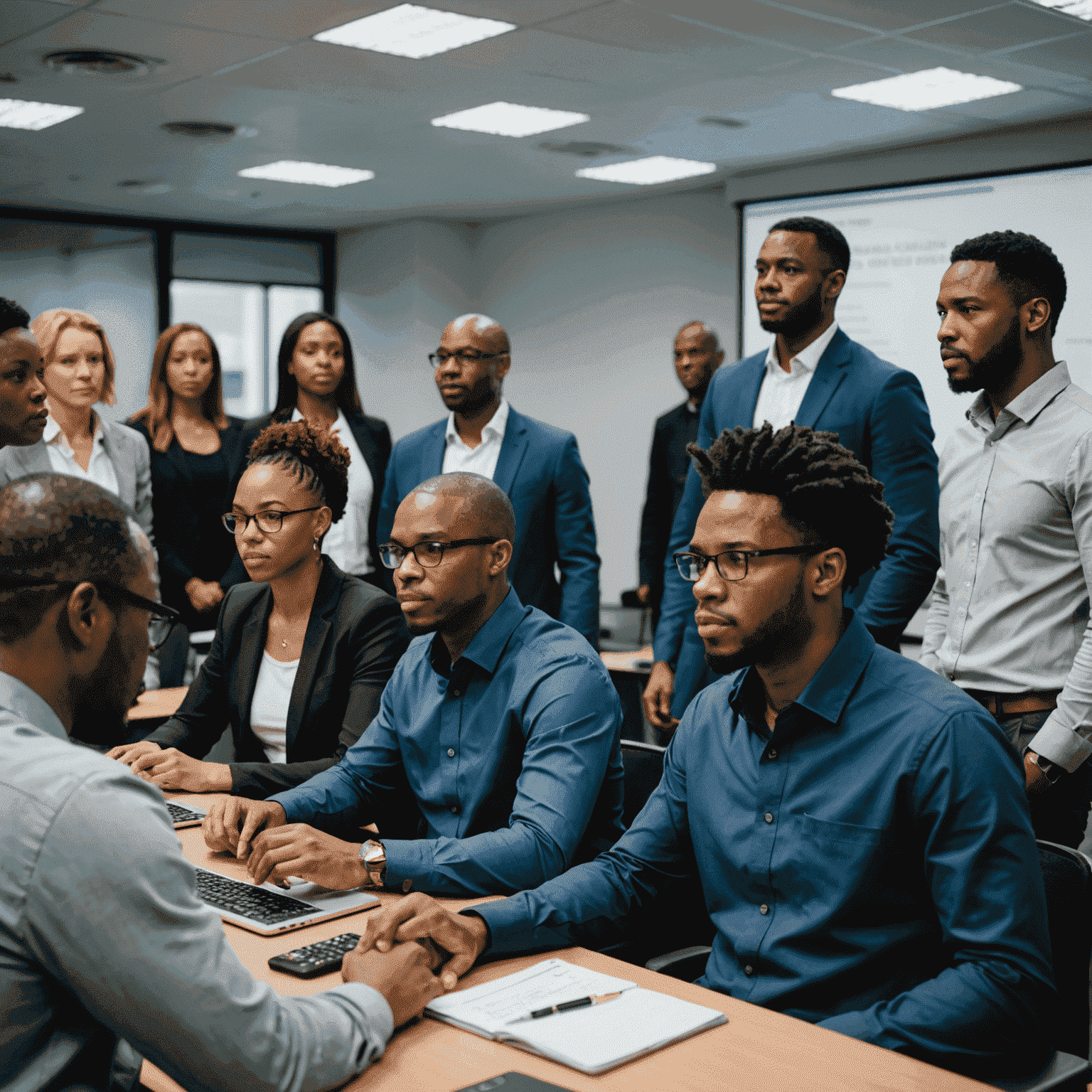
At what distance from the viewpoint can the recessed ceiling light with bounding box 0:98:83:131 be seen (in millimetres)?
6148

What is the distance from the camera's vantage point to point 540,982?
1529 millimetres

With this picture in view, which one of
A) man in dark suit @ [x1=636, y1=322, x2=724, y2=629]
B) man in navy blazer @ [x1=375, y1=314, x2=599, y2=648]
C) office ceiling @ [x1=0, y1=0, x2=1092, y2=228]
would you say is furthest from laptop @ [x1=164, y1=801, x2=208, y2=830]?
office ceiling @ [x1=0, y1=0, x2=1092, y2=228]

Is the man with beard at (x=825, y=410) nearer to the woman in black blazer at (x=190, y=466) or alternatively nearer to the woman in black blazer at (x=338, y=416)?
the woman in black blazer at (x=338, y=416)

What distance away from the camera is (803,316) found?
2764mm

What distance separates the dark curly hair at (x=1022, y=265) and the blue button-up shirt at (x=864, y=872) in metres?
1.05

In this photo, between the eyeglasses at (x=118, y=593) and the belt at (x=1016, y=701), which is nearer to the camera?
the eyeglasses at (x=118, y=593)

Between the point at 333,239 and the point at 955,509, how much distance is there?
8.82 m

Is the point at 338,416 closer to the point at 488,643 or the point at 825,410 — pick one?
Result: the point at 825,410

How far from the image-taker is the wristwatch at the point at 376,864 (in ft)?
6.04

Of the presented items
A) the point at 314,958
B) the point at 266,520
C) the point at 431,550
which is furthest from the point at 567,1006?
the point at 266,520

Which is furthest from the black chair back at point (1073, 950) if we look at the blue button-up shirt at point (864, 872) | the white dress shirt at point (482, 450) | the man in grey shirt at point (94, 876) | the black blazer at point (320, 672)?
the white dress shirt at point (482, 450)

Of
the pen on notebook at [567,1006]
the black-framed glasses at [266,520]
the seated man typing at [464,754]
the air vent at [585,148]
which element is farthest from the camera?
the air vent at [585,148]

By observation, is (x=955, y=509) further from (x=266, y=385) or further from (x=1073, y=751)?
(x=266, y=385)

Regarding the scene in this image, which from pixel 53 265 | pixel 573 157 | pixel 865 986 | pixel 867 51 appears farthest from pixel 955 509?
pixel 53 265
